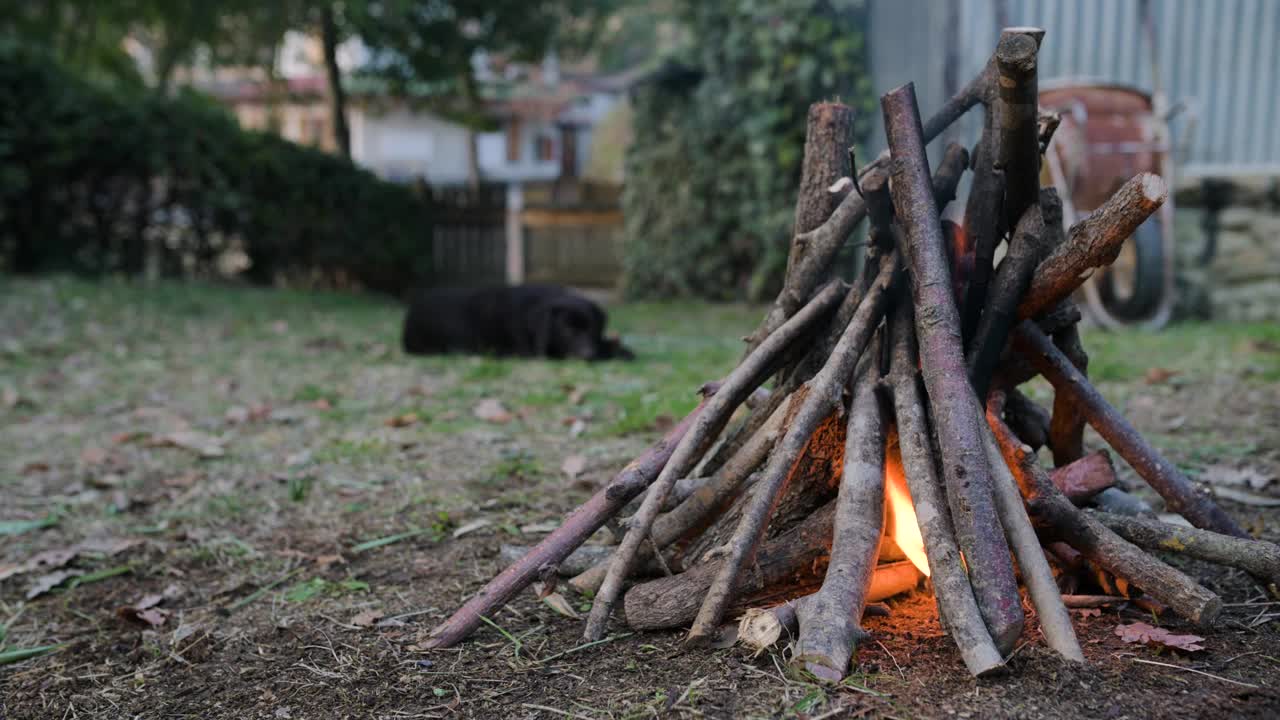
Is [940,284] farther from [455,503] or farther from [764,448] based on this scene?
[455,503]

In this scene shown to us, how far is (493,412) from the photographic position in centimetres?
447

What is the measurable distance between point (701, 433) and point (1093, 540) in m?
0.80

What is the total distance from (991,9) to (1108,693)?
281 inches

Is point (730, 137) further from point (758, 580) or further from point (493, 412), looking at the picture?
point (758, 580)

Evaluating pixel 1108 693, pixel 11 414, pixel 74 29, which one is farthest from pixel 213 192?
pixel 1108 693

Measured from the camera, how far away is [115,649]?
7.25 feet

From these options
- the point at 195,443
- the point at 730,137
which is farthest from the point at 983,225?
the point at 730,137

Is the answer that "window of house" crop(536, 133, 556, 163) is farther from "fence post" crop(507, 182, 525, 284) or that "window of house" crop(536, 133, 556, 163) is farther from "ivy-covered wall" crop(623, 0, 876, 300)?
"ivy-covered wall" crop(623, 0, 876, 300)

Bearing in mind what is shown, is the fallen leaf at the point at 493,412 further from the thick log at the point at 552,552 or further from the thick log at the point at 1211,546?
the thick log at the point at 1211,546

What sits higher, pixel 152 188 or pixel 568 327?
pixel 152 188

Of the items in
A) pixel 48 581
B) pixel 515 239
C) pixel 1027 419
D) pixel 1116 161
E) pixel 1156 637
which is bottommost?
pixel 48 581

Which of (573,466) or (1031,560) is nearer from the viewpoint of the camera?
(1031,560)

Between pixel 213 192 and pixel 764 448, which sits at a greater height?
pixel 213 192

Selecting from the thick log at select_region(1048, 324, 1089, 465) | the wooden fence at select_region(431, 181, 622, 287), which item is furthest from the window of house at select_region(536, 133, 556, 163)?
the thick log at select_region(1048, 324, 1089, 465)
